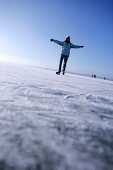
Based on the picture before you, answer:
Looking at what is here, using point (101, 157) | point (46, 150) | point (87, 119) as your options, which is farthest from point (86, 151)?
point (87, 119)

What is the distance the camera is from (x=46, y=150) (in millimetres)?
669

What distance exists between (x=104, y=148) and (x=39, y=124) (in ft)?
1.49

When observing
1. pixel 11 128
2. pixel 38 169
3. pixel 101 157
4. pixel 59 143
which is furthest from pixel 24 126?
pixel 101 157

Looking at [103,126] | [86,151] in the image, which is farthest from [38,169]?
[103,126]

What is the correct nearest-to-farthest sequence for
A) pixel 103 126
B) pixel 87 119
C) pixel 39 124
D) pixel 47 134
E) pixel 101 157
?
pixel 101 157 < pixel 47 134 < pixel 39 124 < pixel 103 126 < pixel 87 119

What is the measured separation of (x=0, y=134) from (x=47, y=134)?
0.91 ft

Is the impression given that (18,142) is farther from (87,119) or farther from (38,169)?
(87,119)

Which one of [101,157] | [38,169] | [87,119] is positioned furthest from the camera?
[87,119]

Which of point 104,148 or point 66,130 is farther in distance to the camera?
point 66,130

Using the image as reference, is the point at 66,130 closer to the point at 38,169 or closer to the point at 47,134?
the point at 47,134

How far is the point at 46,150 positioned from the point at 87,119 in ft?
1.93

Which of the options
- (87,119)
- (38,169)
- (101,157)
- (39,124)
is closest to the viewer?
(38,169)

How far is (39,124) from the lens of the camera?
96 cm

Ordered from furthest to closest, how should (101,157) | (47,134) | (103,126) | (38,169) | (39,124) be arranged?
1. (103,126)
2. (39,124)
3. (47,134)
4. (101,157)
5. (38,169)
